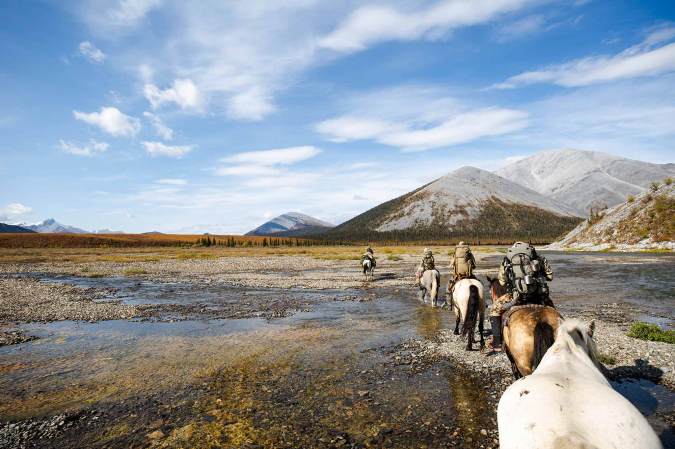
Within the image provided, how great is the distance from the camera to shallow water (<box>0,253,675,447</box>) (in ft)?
22.2

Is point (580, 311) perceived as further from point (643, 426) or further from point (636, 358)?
point (643, 426)

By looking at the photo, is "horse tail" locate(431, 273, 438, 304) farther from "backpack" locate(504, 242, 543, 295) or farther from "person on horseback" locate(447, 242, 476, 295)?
"backpack" locate(504, 242, 543, 295)

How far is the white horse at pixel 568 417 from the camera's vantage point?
348 centimetres

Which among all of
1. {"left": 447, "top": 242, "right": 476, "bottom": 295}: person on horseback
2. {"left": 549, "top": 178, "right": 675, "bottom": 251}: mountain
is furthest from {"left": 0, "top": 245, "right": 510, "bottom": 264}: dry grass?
{"left": 447, "top": 242, "right": 476, "bottom": 295}: person on horseback

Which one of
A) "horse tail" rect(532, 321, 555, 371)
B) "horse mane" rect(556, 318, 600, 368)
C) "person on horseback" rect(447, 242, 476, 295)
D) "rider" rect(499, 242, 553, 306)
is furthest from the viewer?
"person on horseback" rect(447, 242, 476, 295)

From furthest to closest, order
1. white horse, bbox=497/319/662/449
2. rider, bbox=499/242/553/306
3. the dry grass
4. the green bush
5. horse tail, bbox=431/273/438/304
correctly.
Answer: the dry grass < horse tail, bbox=431/273/438/304 < the green bush < rider, bbox=499/242/553/306 < white horse, bbox=497/319/662/449

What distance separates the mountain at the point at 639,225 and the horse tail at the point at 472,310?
60.3m

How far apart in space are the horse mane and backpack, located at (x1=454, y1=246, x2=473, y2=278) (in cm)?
860

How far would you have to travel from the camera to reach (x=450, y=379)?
8.90 m

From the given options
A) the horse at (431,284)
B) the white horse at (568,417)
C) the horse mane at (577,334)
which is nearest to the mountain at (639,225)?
the horse at (431,284)

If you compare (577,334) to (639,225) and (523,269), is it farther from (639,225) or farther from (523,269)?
(639,225)

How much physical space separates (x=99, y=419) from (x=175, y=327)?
28.0ft

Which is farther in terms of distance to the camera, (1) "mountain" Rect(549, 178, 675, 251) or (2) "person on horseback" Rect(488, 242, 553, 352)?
(1) "mountain" Rect(549, 178, 675, 251)

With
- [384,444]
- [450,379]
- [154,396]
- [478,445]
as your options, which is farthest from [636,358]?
[154,396]
